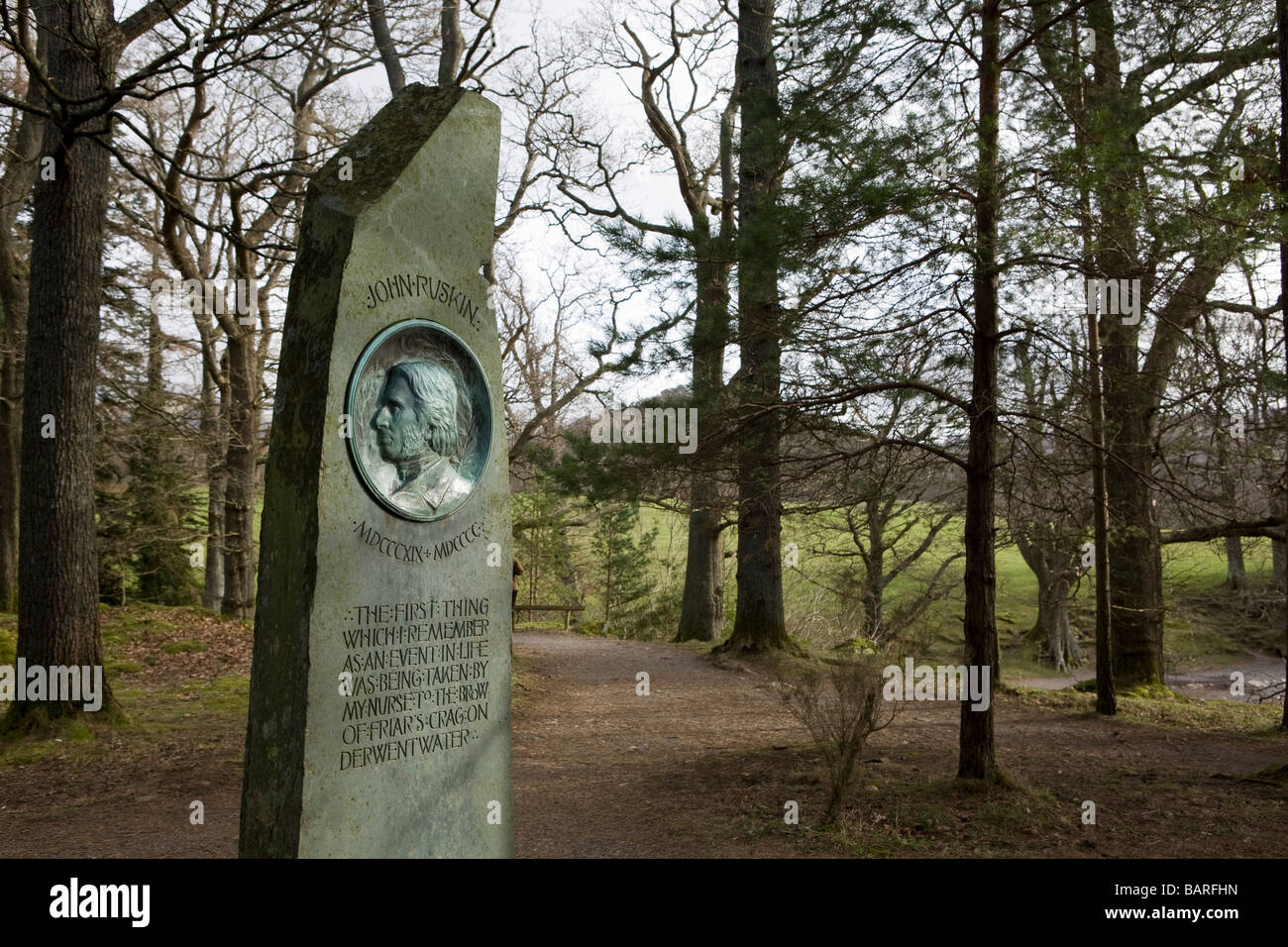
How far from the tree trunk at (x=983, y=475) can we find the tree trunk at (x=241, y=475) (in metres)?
13.4

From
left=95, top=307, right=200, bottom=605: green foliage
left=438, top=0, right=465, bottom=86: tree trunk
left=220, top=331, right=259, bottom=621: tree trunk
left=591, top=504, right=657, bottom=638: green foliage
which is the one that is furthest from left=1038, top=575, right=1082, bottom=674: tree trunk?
left=95, top=307, right=200, bottom=605: green foliage

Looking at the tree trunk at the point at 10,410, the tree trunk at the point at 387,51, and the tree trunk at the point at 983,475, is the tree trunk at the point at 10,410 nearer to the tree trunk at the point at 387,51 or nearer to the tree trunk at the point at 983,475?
the tree trunk at the point at 387,51

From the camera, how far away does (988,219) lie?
6555 millimetres

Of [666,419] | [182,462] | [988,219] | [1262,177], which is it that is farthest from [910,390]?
[182,462]

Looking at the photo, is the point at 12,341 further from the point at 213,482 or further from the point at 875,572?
the point at 875,572

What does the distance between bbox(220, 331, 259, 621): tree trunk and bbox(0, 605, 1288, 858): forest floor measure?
4.96m

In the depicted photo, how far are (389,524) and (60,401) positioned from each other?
5559mm

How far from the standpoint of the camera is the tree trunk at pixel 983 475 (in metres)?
6.73

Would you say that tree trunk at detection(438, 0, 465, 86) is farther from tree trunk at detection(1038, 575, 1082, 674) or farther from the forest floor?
tree trunk at detection(1038, 575, 1082, 674)

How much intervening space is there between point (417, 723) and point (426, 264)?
7.49ft

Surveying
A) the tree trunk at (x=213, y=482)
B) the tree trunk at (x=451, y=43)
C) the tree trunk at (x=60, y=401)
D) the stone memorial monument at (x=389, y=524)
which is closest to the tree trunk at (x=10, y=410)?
the tree trunk at (x=213, y=482)

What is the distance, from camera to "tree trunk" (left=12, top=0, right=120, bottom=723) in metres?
8.01

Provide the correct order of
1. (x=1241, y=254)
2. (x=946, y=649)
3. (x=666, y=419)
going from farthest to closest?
(x=946, y=649) < (x=666, y=419) < (x=1241, y=254)

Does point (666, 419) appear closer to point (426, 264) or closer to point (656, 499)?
point (656, 499)
